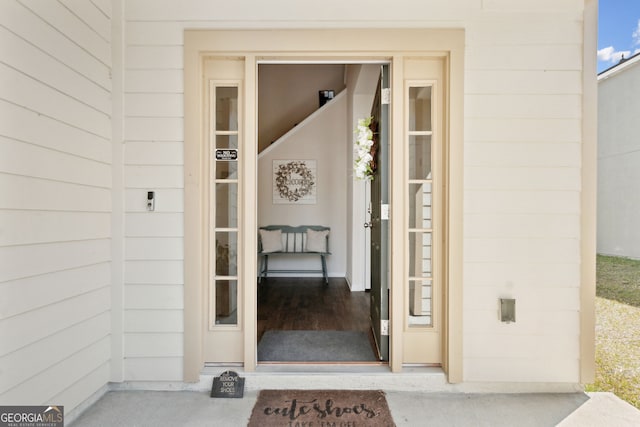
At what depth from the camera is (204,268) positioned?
228cm

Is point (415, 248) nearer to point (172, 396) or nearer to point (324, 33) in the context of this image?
point (324, 33)

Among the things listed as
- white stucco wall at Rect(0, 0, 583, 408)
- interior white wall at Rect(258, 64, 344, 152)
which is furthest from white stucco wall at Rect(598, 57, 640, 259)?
white stucco wall at Rect(0, 0, 583, 408)

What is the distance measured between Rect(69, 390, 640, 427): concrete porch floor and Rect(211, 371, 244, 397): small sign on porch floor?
0.04 meters

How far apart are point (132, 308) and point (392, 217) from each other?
1.88m

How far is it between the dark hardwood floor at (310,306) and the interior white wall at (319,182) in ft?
1.43

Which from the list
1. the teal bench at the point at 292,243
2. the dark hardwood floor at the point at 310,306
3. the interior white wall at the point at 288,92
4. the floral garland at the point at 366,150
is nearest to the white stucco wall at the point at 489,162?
the floral garland at the point at 366,150

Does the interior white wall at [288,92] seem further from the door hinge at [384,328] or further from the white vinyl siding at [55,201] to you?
the door hinge at [384,328]

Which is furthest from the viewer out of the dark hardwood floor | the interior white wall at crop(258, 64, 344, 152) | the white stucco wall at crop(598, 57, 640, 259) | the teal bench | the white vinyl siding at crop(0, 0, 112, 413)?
the interior white wall at crop(258, 64, 344, 152)

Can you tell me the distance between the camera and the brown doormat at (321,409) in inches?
73.8

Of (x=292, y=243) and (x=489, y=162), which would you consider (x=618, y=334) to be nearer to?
(x=489, y=162)

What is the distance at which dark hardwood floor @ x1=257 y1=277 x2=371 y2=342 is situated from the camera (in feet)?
10.7

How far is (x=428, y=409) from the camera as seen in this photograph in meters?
2.02

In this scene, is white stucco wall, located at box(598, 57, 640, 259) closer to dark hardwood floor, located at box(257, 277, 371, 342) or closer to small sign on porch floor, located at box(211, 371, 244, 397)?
dark hardwood floor, located at box(257, 277, 371, 342)

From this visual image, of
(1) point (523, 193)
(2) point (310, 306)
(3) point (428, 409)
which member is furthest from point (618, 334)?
(2) point (310, 306)
